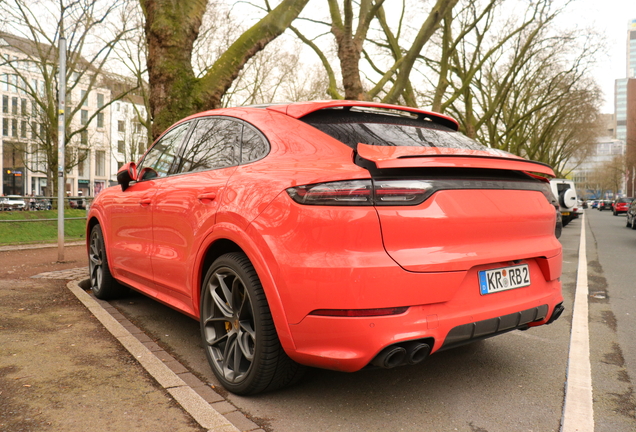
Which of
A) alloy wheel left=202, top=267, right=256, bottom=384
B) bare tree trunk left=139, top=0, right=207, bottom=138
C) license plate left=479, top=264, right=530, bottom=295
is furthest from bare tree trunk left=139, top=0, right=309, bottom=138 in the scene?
license plate left=479, top=264, right=530, bottom=295

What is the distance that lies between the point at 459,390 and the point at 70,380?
2.30 meters

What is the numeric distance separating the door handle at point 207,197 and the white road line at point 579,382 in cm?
228

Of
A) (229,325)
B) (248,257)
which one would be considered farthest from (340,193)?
(229,325)

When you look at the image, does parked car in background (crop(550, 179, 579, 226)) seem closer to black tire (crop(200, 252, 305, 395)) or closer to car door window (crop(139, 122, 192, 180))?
car door window (crop(139, 122, 192, 180))

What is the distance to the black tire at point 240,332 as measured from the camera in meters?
2.90

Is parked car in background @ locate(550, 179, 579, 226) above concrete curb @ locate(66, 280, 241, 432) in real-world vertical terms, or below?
above

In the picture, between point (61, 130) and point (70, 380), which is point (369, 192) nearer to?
point (70, 380)

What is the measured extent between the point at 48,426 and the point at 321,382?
4.91ft

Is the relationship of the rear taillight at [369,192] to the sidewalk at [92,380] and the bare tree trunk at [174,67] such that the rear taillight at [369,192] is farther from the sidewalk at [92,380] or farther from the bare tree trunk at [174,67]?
the bare tree trunk at [174,67]

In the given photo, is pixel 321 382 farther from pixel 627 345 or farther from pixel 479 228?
pixel 627 345

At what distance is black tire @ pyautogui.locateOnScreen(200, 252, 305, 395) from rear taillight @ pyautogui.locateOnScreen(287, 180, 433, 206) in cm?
61

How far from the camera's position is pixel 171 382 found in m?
3.19

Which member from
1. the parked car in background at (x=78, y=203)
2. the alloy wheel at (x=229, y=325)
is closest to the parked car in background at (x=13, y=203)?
the parked car in background at (x=78, y=203)

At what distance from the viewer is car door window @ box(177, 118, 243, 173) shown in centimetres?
356
